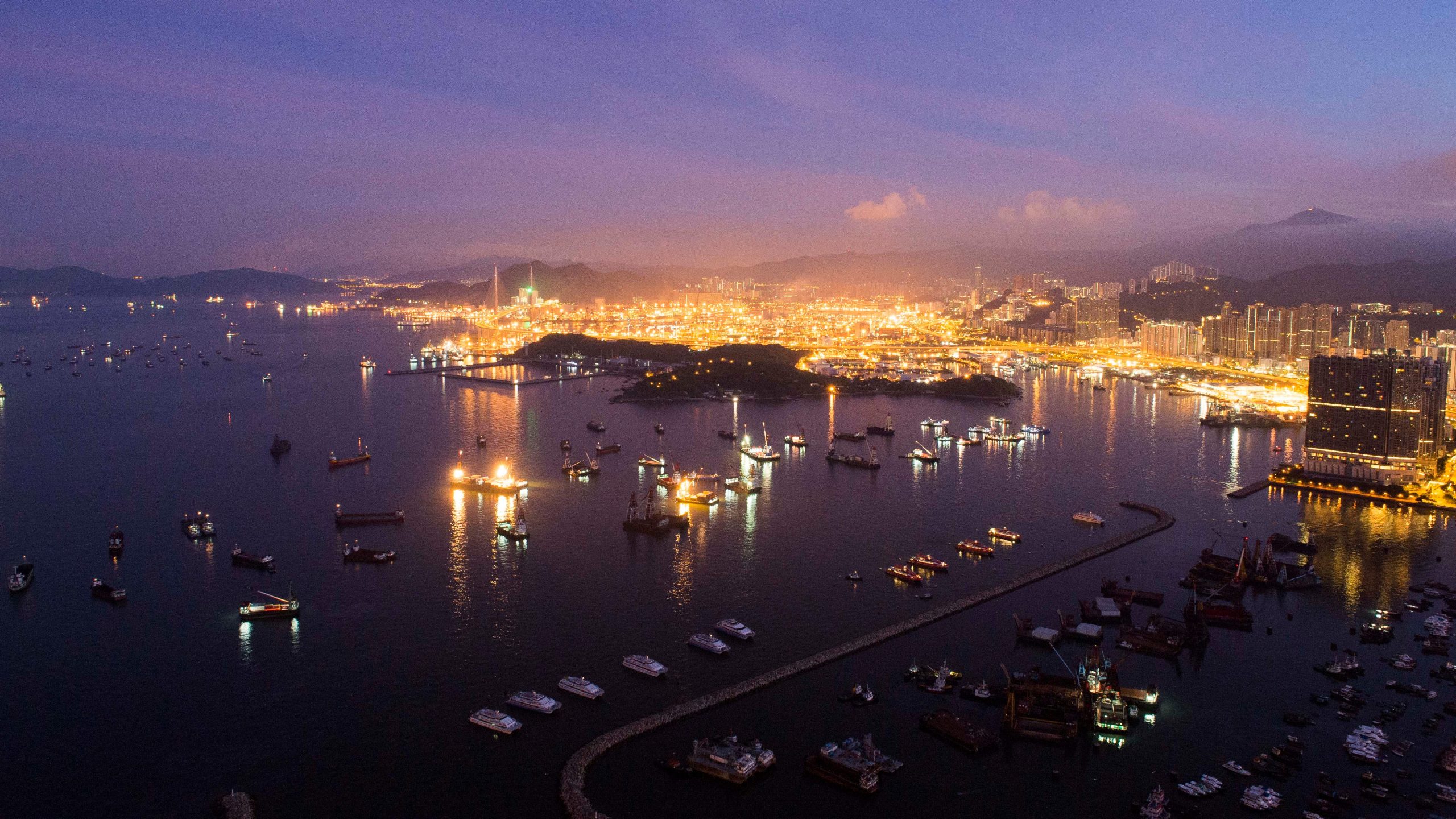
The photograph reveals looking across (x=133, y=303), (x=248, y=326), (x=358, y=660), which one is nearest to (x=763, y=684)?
(x=358, y=660)

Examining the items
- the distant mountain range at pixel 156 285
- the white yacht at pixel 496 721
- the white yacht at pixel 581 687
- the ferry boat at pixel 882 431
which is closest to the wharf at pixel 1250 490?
the ferry boat at pixel 882 431

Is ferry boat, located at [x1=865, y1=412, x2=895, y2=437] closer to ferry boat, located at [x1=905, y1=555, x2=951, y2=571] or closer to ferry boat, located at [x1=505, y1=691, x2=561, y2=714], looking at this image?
ferry boat, located at [x1=905, y1=555, x2=951, y2=571]

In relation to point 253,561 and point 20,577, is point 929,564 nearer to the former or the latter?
point 253,561

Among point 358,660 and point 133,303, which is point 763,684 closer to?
point 358,660

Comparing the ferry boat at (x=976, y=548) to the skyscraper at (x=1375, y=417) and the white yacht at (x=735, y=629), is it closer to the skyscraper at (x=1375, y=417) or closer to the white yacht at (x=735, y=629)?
the white yacht at (x=735, y=629)

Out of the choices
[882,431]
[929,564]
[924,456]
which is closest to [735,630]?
[929,564]

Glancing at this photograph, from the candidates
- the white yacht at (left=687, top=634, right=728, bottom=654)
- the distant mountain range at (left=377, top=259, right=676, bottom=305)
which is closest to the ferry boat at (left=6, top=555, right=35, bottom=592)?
the white yacht at (left=687, top=634, right=728, bottom=654)

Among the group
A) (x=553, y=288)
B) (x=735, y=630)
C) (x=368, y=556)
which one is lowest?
(x=735, y=630)
